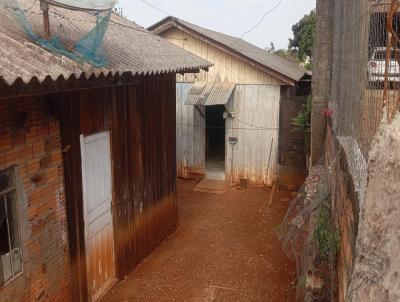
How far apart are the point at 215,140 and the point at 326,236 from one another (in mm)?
12138

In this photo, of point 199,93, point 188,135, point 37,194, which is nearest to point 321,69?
point 199,93

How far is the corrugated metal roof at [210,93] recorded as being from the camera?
11773mm

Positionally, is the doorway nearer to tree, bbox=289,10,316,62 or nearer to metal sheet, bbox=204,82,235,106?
metal sheet, bbox=204,82,235,106

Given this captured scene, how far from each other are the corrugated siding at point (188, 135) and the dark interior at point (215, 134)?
6.03 ft

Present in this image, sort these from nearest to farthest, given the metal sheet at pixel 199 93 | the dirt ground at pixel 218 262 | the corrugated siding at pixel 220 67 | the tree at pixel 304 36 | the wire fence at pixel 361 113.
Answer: the wire fence at pixel 361 113, the dirt ground at pixel 218 262, the metal sheet at pixel 199 93, the corrugated siding at pixel 220 67, the tree at pixel 304 36

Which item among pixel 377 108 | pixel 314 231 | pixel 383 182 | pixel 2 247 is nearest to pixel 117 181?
pixel 2 247

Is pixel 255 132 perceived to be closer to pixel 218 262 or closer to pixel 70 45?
pixel 218 262

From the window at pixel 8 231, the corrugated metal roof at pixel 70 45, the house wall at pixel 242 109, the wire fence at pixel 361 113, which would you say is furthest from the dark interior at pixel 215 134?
the window at pixel 8 231

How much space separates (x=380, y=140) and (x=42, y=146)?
13.8 feet

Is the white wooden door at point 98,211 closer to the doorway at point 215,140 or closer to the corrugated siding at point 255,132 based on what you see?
the corrugated siding at point 255,132

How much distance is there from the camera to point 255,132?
493 inches

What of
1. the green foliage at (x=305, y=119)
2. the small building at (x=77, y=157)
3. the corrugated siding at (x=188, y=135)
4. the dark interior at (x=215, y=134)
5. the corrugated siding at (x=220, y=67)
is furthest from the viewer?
the dark interior at (x=215, y=134)

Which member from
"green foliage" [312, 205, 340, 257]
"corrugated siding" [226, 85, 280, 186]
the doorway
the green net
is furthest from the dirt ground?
the green net

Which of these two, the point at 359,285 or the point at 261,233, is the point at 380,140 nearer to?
the point at 359,285
